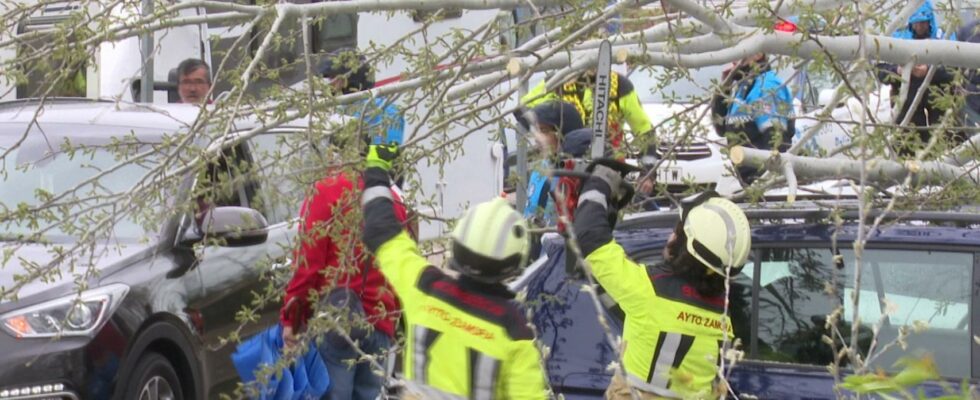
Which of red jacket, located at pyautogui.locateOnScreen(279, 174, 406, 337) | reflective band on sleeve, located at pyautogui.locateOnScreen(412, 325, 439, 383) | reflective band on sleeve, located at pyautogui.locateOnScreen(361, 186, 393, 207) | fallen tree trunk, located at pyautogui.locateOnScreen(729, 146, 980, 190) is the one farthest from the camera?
red jacket, located at pyautogui.locateOnScreen(279, 174, 406, 337)

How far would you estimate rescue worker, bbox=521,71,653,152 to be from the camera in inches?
225

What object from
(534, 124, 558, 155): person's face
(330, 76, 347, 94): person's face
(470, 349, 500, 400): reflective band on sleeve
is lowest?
(470, 349, 500, 400): reflective band on sleeve

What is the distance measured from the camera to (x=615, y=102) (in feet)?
20.6

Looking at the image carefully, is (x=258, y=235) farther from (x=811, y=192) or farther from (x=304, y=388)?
(x=811, y=192)

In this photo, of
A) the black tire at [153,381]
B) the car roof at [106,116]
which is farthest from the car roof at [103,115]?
the black tire at [153,381]

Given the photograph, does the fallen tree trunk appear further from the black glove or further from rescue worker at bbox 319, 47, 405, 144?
rescue worker at bbox 319, 47, 405, 144

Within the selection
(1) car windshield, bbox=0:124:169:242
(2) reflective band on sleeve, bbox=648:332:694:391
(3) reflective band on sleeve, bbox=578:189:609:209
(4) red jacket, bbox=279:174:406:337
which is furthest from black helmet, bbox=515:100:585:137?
(1) car windshield, bbox=0:124:169:242

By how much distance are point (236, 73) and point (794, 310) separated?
2.16 metres

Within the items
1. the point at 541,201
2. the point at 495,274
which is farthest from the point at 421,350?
the point at 541,201

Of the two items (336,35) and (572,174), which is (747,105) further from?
(336,35)

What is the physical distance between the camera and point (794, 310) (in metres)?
5.11

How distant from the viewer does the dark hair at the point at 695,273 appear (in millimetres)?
4355

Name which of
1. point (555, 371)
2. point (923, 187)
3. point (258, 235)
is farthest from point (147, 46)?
point (923, 187)

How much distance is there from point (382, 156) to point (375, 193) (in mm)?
163
